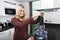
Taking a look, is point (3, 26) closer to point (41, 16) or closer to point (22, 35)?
point (22, 35)

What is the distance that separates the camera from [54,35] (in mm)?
984

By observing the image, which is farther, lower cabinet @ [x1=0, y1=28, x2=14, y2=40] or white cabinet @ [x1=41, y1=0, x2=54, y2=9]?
white cabinet @ [x1=41, y1=0, x2=54, y2=9]

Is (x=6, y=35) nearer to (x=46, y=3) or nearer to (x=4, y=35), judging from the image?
(x=4, y=35)

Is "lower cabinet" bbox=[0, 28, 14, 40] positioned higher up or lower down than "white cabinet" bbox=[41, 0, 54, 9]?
lower down

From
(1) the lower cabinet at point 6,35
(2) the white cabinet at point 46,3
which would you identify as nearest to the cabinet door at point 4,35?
(1) the lower cabinet at point 6,35

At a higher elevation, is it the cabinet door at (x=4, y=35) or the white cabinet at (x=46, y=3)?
the white cabinet at (x=46, y=3)

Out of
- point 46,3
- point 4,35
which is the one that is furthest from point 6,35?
point 46,3

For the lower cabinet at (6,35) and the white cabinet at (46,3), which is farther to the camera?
the white cabinet at (46,3)

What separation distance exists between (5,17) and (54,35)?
110 cm

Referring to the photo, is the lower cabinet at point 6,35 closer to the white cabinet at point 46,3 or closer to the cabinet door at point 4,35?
the cabinet door at point 4,35

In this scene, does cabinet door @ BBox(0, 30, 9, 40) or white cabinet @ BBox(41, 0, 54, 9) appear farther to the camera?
white cabinet @ BBox(41, 0, 54, 9)

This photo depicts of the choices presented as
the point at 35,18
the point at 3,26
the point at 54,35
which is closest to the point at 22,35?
the point at 35,18

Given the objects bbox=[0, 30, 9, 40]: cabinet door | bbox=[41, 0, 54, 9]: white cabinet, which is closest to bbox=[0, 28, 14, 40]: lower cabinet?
bbox=[0, 30, 9, 40]: cabinet door

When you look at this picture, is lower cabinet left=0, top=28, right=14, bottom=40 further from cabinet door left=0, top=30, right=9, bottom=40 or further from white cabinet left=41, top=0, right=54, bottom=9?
white cabinet left=41, top=0, right=54, bottom=9
